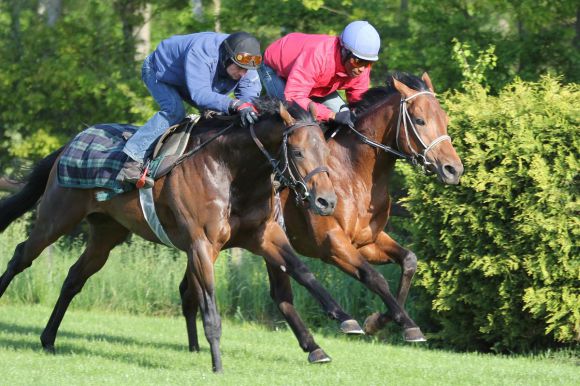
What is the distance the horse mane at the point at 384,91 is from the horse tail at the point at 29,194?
2.84 metres

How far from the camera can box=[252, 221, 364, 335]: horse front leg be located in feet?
24.2

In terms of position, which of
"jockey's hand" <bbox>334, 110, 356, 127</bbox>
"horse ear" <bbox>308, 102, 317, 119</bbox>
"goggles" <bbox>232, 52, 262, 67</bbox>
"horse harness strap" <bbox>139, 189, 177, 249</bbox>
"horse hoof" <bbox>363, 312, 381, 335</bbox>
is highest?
"goggles" <bbox>232, 52, 262, 67</bbox>

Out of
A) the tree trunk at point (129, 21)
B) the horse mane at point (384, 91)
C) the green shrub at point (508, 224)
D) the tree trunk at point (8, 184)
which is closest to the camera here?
the horse mane at point (384, 91)

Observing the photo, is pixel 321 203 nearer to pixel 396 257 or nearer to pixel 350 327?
pixel 350 327

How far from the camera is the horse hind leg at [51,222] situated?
8758 mm

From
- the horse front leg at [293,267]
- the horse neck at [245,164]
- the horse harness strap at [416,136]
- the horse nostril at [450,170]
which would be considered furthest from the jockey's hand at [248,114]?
the horse nostril at [450,170]

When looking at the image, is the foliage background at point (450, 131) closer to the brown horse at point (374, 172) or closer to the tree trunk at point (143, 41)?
the tree trunk at point (143, 41)

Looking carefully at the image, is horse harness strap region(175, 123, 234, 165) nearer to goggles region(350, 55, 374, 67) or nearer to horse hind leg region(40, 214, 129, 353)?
goggles region(350, 55, 374, 67)

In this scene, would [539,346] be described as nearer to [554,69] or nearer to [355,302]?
[355,302]

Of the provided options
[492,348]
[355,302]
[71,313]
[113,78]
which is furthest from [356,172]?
[113,78]

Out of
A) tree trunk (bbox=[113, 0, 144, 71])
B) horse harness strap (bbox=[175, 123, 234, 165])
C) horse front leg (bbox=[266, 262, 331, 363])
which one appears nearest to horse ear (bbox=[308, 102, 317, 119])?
horse harness strap (bbox=[175, 123, 234, 165])

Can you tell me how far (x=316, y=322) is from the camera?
11.6 meters

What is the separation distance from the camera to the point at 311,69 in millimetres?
8164

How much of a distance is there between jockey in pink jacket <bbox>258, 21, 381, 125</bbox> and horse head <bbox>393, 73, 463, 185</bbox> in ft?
1.30
